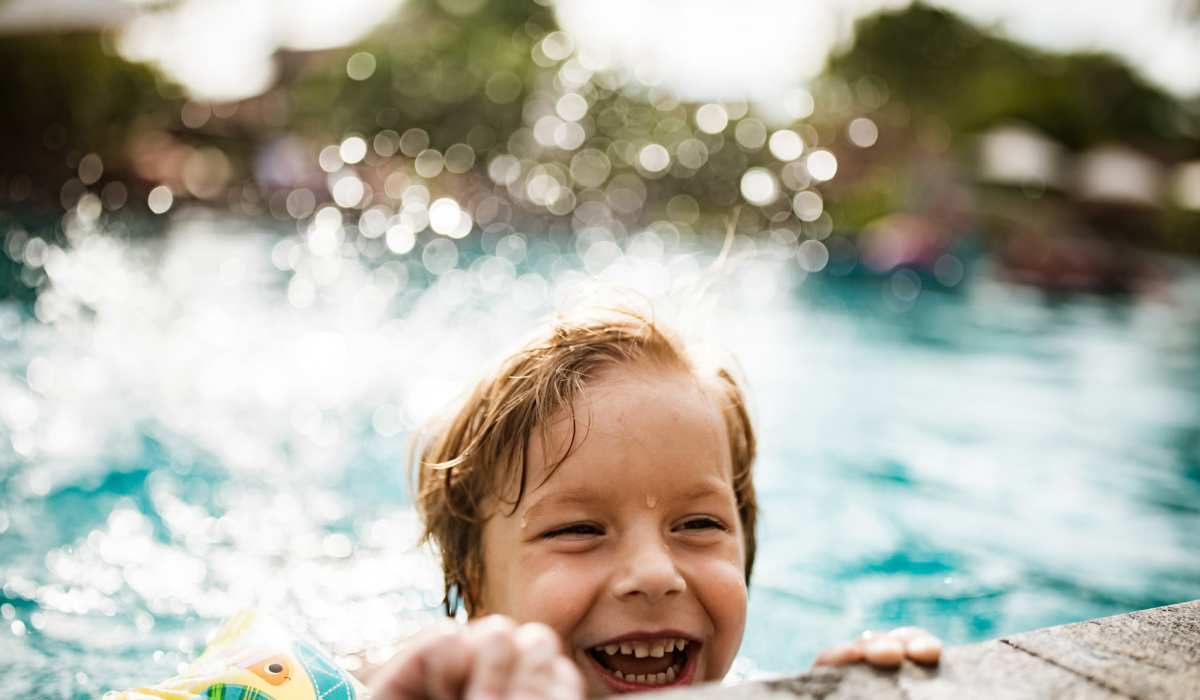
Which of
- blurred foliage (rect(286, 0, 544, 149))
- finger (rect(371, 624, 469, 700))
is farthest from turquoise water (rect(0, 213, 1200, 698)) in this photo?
blurred foliage (rect(286, 0, 544, 149))

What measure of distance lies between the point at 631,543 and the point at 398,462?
14.3 feet

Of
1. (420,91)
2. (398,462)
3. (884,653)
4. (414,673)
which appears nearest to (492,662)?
(414,673)

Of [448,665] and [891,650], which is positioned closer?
[448,665]

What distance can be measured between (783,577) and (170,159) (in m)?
17.6

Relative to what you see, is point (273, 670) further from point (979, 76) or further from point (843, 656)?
point (979, 76)

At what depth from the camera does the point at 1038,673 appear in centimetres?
138

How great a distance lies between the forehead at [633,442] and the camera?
180cm

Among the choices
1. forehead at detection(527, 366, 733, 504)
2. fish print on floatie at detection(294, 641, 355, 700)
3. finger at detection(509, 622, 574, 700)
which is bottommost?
fish print on floatie at detection(294, 641, 355, 700)

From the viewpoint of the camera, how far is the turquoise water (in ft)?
12.7

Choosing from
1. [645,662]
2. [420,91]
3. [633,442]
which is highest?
[420,91]

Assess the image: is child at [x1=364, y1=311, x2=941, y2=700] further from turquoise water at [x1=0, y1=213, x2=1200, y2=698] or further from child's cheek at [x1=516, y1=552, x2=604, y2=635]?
turquoise water at [x1=0, y1=213, x2=1200, y2=698]

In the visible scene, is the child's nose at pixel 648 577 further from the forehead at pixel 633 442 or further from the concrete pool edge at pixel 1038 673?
the concrete pool edge at pixel 1038 673

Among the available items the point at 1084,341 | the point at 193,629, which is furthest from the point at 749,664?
the point at 1084,341

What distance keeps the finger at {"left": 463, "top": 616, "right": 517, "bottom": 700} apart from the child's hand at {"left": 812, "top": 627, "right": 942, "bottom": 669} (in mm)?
578
